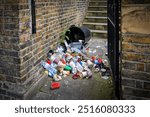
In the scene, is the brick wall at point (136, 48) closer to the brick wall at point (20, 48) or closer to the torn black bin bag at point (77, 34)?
the brick wall at point (20, 48)

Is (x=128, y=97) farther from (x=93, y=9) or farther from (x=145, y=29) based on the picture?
(x=93, y=9)

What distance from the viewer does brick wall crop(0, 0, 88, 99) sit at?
2.39 meters

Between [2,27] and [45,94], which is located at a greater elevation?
[2,27]

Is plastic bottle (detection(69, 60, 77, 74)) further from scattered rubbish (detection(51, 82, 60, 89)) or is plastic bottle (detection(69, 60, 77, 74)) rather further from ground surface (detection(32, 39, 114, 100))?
scattered rubbish (detection(51, 82, 60, 89))

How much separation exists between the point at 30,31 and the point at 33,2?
1.40 feet

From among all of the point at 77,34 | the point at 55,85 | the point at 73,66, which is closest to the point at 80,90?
the point at 55,85

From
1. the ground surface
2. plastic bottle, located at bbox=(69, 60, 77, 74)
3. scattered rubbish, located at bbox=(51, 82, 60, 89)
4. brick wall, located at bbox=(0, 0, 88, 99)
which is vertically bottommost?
the ground surface

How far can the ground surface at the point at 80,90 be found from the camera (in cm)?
275

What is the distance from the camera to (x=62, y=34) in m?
4.50

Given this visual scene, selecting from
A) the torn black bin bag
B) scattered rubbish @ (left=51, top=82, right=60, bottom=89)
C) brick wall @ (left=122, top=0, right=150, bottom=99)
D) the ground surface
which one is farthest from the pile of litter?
brick wall @ (left=122, top=0, right=150, bottom=99)

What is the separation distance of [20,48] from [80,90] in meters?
1.14

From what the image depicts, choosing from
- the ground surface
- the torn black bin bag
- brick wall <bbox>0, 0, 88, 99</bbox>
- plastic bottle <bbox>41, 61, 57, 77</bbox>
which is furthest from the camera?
the torn black bin bag

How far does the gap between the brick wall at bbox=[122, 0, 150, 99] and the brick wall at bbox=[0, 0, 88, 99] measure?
1.34 metres

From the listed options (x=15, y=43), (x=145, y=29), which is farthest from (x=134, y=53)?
(x=15, y=43)
